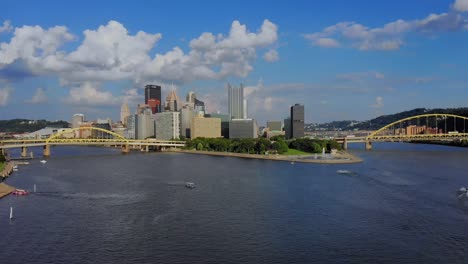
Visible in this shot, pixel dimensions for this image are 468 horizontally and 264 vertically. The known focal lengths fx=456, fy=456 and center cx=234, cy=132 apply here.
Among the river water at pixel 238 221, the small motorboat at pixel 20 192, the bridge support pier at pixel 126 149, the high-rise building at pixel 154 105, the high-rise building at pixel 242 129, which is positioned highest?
the high-rise building at pixel 154 105

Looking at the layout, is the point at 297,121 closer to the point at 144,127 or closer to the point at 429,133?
the point at 429,133

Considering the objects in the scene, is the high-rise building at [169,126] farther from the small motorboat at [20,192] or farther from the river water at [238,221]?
the small motorboat at [20,192]

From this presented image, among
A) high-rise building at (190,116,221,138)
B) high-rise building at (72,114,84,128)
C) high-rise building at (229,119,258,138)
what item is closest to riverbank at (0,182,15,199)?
high-rise building at (190,116,221,138)

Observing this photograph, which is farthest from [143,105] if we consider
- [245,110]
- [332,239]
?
[332,239]

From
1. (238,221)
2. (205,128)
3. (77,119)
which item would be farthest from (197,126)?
(77,119)

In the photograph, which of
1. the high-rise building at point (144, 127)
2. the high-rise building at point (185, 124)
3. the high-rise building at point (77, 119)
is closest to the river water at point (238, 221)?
the high-rise building at point (185, 124)

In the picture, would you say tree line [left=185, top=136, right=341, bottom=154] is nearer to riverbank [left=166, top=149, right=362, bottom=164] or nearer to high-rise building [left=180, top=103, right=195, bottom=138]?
riverbank [left=166, top=149, right=362, bottom=164]

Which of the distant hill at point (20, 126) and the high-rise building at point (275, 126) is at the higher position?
the distant hill at point (20, 126)
